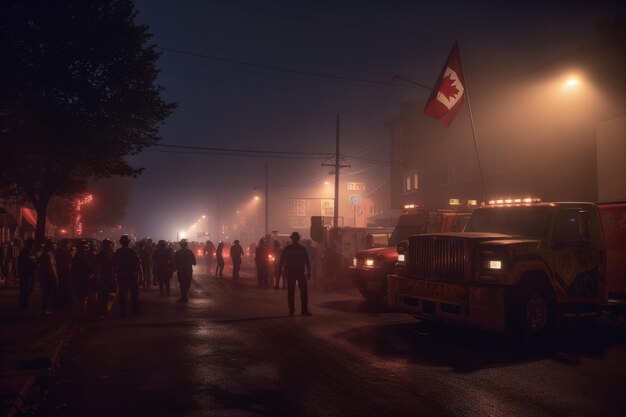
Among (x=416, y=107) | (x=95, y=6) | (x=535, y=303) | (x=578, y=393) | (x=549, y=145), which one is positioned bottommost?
(x=578, y=393)

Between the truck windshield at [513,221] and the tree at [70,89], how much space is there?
12.8 metres

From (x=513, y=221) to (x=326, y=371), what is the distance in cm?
532

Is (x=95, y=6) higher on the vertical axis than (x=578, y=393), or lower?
higher

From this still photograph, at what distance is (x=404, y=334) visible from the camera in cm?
1025

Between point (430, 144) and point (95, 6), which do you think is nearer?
point (95, 6)

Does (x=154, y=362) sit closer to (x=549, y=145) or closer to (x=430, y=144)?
(x=549, y=145)

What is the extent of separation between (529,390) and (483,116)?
98.4ft

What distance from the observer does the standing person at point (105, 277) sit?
12789 millimetres

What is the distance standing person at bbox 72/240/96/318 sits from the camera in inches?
485

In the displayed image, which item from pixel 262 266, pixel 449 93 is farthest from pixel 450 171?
pixel 449 93

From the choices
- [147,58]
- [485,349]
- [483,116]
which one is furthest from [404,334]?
[483,116]

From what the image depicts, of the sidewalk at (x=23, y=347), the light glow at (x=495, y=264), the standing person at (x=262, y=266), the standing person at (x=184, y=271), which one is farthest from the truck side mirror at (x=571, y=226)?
the standing person at (x=262, y=266)

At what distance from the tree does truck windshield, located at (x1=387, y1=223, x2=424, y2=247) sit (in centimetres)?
999

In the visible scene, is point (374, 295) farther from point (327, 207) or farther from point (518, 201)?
point (327, 207)
